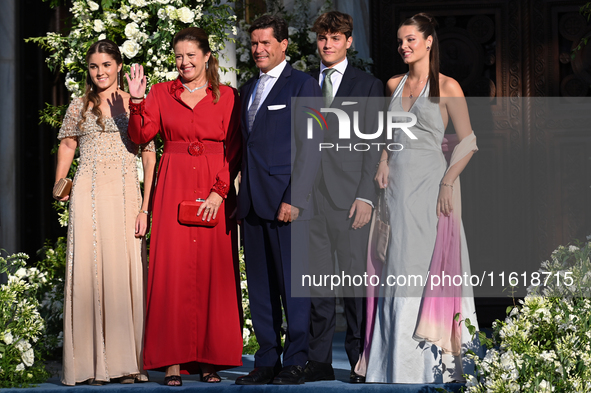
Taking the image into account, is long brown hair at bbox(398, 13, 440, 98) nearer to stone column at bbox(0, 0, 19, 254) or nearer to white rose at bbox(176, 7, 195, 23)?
white rose at bbox(176, 7, 195, 23)

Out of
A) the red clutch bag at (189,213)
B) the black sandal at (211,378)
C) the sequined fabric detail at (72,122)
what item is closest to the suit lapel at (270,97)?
the red clutch bag at (189,213)

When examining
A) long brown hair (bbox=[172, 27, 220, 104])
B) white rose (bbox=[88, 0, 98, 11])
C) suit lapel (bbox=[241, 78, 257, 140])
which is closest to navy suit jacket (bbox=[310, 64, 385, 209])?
suit lapel (bbox=[241, 78, 257, 140])

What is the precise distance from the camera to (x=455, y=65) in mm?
7105

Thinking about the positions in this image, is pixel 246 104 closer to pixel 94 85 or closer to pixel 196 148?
pixel 196 148

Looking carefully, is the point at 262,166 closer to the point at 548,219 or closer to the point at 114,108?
the point at 114,108

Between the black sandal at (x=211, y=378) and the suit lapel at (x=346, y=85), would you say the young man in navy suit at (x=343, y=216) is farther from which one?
the black sandal at (x=211, y=378)

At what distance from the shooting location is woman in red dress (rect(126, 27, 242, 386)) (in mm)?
4473

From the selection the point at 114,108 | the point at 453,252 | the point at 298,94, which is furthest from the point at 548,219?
the point at 114,108

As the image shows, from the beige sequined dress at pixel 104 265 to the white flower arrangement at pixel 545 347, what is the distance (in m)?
2.05

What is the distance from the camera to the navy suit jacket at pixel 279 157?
14.2ft

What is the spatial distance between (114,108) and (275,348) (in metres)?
1.78

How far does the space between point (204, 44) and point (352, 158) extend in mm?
1119

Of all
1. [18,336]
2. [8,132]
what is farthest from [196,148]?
[8,132]

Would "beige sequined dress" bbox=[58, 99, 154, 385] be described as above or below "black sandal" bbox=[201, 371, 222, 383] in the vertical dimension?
above
